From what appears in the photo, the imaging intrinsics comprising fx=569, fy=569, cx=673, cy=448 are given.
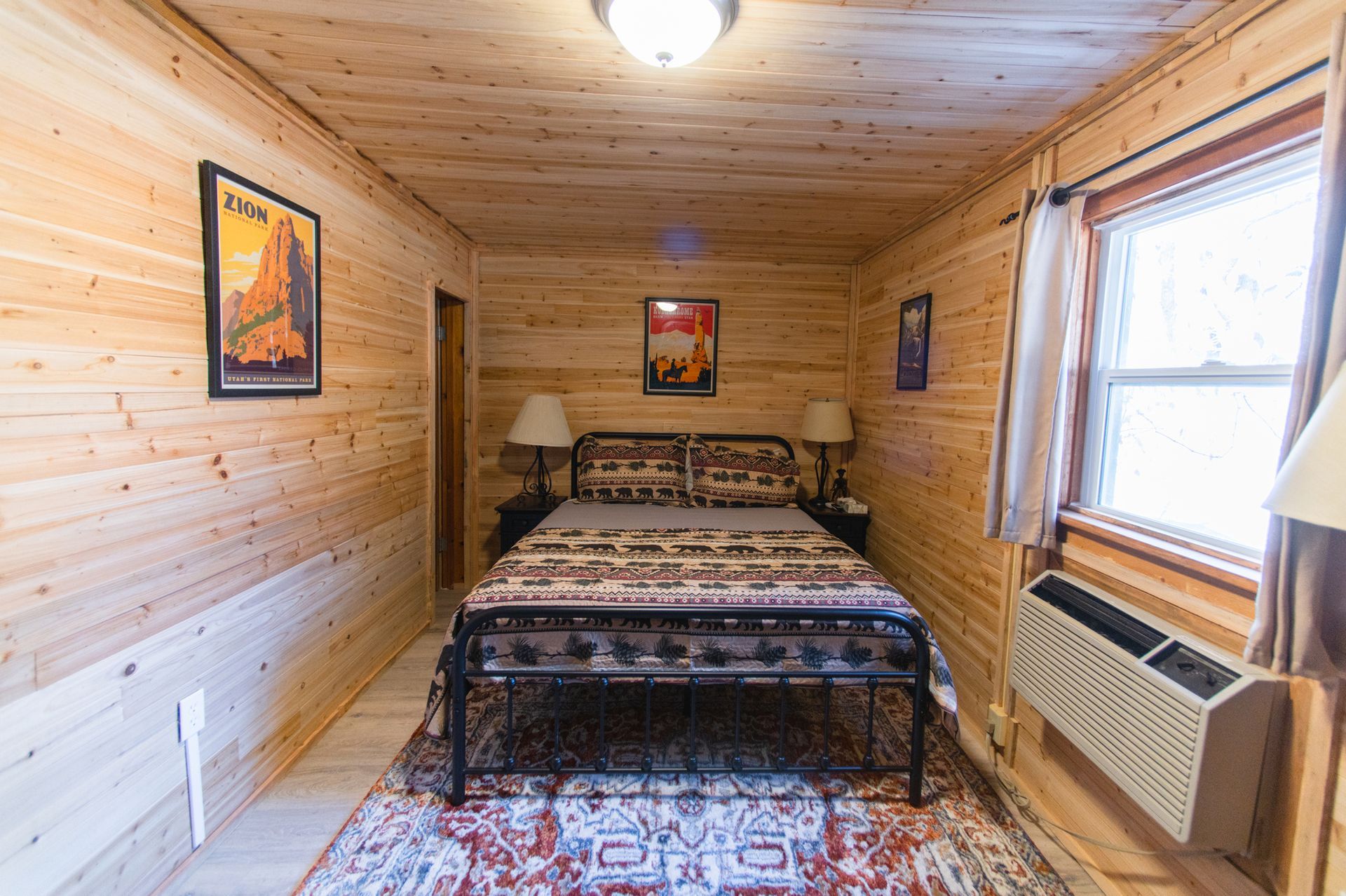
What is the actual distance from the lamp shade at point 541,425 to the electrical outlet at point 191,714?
219 centimetres

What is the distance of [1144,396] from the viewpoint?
1.81 m

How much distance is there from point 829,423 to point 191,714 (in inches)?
136

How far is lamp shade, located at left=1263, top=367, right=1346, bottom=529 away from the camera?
3.06 feet

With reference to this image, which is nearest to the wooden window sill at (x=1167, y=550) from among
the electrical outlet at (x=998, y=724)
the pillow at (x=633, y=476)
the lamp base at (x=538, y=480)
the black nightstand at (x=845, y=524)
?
the electrical outlet at (x=998, y=724)

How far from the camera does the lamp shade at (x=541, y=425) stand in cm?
371

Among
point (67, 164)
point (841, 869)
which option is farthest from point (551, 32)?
point (841, 869)

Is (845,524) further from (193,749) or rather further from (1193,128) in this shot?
(193,749)

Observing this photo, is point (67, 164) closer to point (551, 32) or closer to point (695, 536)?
point (551, 32)

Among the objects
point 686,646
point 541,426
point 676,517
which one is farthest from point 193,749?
point 541,426

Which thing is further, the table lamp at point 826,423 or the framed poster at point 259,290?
the table lamp at point 826,423

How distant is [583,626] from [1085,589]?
1.66 m

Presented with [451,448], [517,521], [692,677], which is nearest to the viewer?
[692,677]

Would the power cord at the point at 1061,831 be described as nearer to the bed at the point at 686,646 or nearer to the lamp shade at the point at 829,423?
the bed at the point at 686,646

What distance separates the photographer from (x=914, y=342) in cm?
319
